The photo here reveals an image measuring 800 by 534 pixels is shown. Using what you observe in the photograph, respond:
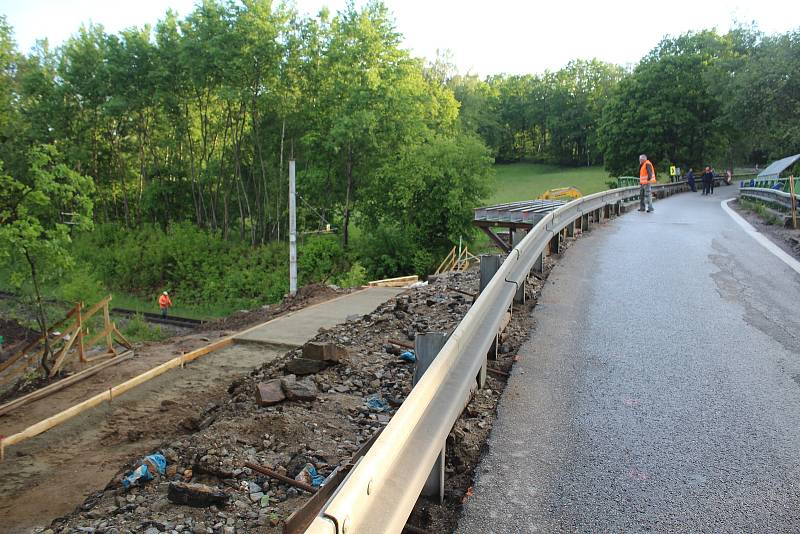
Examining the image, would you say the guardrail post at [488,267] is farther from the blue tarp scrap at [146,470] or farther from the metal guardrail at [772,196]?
the metal guardrail at [772,196]

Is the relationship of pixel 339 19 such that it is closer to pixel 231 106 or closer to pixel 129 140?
pixel 231 106

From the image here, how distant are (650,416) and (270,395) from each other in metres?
3.92

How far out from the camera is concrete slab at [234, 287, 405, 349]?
1480cm

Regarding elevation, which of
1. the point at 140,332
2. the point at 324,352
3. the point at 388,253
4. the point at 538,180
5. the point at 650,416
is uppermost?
the point at 538,180

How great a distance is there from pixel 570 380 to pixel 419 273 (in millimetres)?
33176

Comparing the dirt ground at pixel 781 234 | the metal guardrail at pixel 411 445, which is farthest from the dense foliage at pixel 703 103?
the metal guardrail at pixel 411 445

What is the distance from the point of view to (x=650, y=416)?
4.23 metres

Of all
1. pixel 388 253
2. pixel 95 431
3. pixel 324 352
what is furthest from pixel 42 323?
pixel 388 253

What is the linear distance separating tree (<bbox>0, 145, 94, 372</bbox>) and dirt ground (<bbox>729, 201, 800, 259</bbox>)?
1816 centimetres

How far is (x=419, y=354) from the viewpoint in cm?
361

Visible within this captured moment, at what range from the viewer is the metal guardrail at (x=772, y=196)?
1639cm

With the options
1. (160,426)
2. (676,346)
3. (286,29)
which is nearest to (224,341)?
(160,426)

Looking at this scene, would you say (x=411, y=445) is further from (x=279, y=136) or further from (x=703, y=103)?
(x=703, y=103)

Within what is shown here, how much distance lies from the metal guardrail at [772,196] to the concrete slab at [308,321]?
35.6 ft
